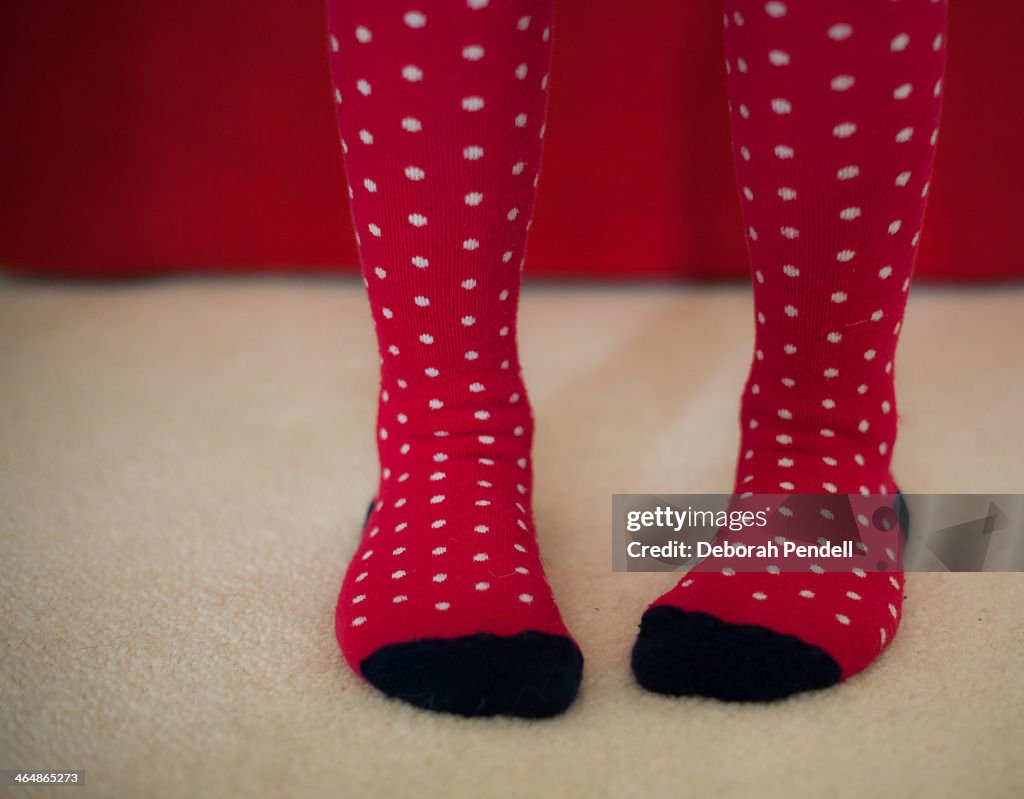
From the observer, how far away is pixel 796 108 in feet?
1.44

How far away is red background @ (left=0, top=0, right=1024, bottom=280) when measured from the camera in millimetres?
1004

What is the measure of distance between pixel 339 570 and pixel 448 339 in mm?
169

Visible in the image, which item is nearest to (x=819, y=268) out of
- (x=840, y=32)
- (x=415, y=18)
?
(x=840, y=32)

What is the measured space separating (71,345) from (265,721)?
2.24ft

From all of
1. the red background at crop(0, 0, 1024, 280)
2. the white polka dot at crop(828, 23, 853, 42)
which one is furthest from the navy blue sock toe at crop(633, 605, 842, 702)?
the red background at crop(0, 0, 1024, 280)

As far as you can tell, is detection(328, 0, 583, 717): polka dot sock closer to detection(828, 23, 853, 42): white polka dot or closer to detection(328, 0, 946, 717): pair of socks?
detection(328, 0, 946, 717): pair of socks

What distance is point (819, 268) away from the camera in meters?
0.47

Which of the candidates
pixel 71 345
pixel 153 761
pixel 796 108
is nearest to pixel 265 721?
pixel 153 761

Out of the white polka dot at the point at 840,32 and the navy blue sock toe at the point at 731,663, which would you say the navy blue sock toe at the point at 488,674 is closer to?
the navy blue sock toe at the point at 731,663

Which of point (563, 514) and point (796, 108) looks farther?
point (563, 514)

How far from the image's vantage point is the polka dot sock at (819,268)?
0.43 metres

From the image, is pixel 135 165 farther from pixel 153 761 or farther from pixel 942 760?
pixel 942 760

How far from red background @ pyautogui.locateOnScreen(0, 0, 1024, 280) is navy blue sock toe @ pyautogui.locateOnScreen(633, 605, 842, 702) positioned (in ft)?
2.34

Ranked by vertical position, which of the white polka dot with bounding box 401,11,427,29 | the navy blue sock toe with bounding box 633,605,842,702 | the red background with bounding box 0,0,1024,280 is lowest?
the navy blue sock toe with bounding box 633,605,842,702
